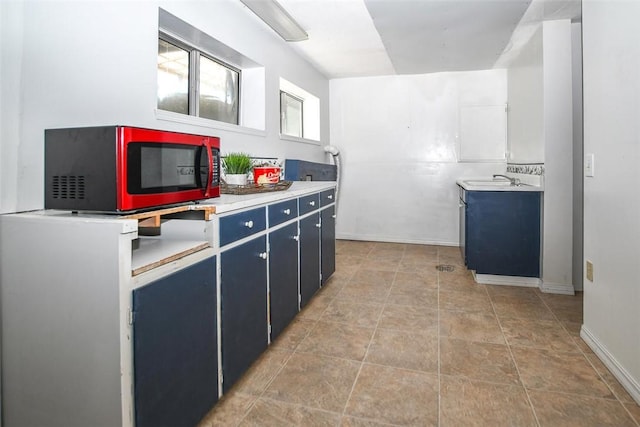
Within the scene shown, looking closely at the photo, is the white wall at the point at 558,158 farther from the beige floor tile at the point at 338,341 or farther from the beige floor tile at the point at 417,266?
the beige floor tile at the point at 338,341

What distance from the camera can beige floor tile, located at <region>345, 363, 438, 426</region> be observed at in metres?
1.68

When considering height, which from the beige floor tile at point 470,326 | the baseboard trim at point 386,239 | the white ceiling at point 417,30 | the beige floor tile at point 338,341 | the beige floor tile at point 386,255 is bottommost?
the beige floor tile at point 338,341

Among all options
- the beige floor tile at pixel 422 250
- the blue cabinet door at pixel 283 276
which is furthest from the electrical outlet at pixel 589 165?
the beige floor tile at pixel 422 250

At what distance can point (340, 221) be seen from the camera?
5.72 m

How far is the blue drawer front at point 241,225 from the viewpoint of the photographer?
1704 millimetres

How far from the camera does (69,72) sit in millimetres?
1599

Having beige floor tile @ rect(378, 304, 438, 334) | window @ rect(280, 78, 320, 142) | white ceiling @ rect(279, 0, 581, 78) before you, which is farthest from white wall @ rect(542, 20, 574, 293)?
window @ rect(280, 78, 320, 142)

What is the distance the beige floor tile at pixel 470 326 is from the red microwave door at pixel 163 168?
179 centimetres

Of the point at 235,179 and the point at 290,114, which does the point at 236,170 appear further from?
the point at 290,114

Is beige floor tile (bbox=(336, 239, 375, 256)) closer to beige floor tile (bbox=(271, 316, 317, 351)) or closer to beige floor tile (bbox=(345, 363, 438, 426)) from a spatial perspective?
beige floor tile (bbox=(271, 316, 317, 351))

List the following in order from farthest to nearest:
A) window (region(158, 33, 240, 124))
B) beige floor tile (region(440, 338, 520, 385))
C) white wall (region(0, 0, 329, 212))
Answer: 1. window (region(158, 33, 240, 124))
2. beige floor tile (region(440, 338, 520, 385))
3. white wall (region(0, 0, 329, 212))

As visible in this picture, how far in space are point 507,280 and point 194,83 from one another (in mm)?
3188

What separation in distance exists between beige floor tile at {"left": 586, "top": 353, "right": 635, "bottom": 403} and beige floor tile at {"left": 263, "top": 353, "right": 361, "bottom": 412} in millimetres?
1221

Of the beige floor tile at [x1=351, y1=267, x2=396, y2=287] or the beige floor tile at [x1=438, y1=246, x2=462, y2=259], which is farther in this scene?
the beige floor tile at [x1=438, y1=246, x2=462, y2=259]
